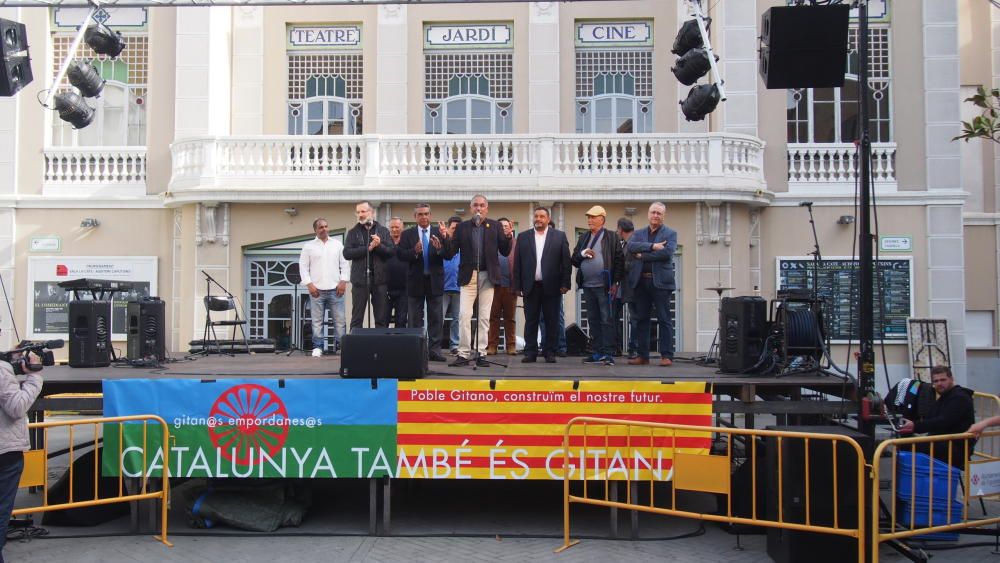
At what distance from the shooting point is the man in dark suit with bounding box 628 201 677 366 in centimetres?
927

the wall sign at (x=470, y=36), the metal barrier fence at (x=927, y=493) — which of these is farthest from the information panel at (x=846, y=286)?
the metal barrier fence at (x=927, y=493)

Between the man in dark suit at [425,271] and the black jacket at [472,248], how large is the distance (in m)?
0.28

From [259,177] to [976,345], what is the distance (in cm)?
1752

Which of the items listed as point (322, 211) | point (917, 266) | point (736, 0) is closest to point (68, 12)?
point (322, 211)

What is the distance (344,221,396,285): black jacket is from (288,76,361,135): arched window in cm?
960

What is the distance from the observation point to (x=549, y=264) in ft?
30.8

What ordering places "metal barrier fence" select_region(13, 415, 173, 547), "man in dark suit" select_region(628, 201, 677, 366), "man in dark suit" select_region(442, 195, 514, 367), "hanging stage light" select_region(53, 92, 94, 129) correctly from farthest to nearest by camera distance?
"hanging stage light" select_region(53, 92, 94, 129), "man in dark suit" select_region(442, 195, 514, 367), "man in dark suit" select_region(628, 201, 677, 366), "metal barrier fence" select_region(13, 415, 173, 547)

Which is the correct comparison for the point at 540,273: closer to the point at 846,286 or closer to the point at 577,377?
the point at 577,377

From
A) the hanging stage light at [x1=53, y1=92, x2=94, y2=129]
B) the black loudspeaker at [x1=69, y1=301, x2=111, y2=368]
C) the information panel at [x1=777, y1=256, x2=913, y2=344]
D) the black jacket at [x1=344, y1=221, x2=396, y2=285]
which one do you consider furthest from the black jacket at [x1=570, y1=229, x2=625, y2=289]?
the information panel at [x1=777, y1=256, x2=913, y2=344]

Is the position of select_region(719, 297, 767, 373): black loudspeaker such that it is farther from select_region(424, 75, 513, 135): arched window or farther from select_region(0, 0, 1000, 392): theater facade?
select_region(424, 75, 513, 135): arched window

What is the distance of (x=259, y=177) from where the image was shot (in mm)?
17344

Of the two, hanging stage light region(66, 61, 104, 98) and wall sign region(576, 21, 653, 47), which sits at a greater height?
wall sign region(576, 21, 653, 47)

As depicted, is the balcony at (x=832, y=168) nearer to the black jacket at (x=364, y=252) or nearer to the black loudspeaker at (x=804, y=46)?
the black loudspeaker at (x=804, y=46)

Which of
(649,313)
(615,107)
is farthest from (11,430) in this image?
(615,107)
